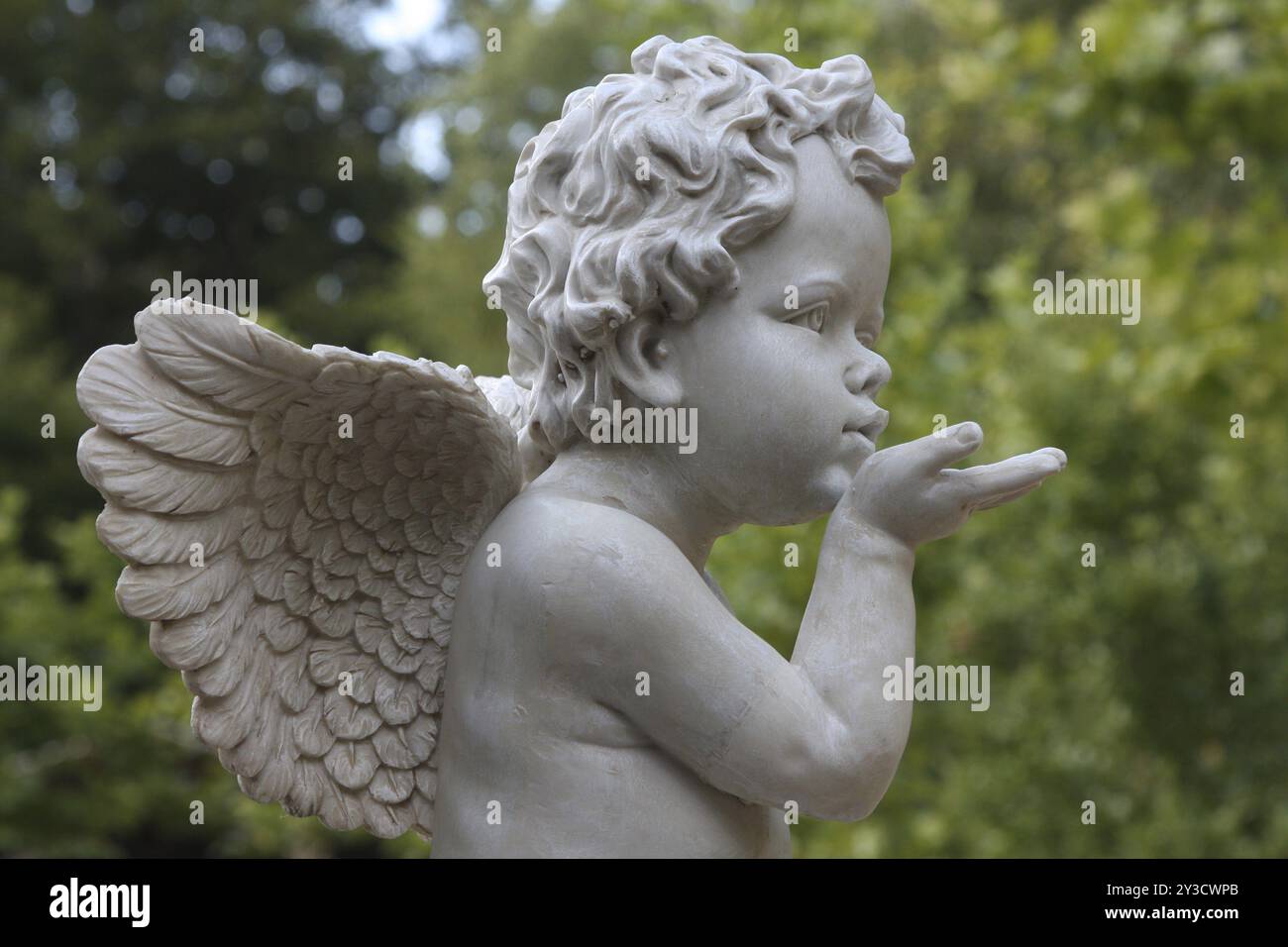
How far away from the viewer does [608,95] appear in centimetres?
279

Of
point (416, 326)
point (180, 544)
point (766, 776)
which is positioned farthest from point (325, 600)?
point (416, 326)

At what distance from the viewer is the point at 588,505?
2682mm

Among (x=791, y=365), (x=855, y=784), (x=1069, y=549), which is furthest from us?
(x=1069, y=549)

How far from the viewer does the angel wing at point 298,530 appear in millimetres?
2443

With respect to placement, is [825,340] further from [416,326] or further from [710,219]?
[416,326]

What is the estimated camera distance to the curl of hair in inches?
105

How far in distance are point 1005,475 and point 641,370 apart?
610 mm

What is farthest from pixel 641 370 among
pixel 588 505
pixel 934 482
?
pixel 934 482

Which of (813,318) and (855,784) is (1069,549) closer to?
(813,318)

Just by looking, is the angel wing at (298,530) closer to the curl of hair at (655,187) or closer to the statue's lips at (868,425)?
the curl of hair at (655,187)

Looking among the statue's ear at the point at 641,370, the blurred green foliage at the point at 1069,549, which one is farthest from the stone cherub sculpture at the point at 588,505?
the blurred green foliage at the point at 1069,549

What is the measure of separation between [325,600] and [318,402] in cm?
40

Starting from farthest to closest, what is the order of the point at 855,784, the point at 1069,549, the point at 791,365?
the point at 1069,549 < the point at 791,365 < the point at 855,784

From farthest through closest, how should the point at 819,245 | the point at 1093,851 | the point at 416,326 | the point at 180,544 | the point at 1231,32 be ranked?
the point at 416,326 → the point at 1093,851 → the point at 1231,32 → the point at 819,245 → the point at 180,544
